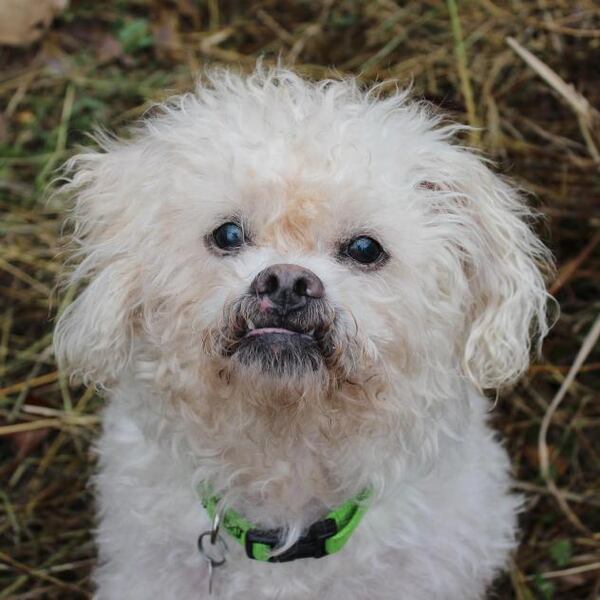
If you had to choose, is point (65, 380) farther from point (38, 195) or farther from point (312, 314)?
point (312, 314)

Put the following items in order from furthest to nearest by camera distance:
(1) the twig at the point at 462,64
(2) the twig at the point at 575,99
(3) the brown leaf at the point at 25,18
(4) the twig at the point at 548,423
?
(3) the brown leaf at the point at 25,18
(1) the twig at the point at 462,64
(2) the twig at the point at 575,99
(4) the twig at the point at 548,423

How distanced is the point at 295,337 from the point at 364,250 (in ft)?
0.87

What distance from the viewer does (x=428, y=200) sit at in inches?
83.8

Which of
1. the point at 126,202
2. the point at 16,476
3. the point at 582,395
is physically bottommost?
the point at 16,476

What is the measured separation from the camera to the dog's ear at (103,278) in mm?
2133

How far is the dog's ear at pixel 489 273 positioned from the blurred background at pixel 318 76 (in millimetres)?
595

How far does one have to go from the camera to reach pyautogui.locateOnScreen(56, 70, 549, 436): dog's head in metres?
1.89

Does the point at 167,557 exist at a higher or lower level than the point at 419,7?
lower

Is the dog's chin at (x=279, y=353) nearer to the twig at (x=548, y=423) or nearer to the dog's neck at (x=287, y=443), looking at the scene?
the dog's neck at (x=287, y=443)

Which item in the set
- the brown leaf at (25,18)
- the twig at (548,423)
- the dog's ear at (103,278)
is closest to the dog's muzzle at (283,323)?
the dog's ear at (103,278)

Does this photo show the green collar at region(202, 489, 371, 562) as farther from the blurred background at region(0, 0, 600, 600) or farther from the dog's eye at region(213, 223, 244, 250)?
the blurred background at region(0, 0, 600, 600)

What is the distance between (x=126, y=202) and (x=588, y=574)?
1826 millimetres

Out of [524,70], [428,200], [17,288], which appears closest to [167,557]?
[428,200]

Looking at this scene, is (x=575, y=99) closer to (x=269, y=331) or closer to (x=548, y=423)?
(x=548, y=423)
